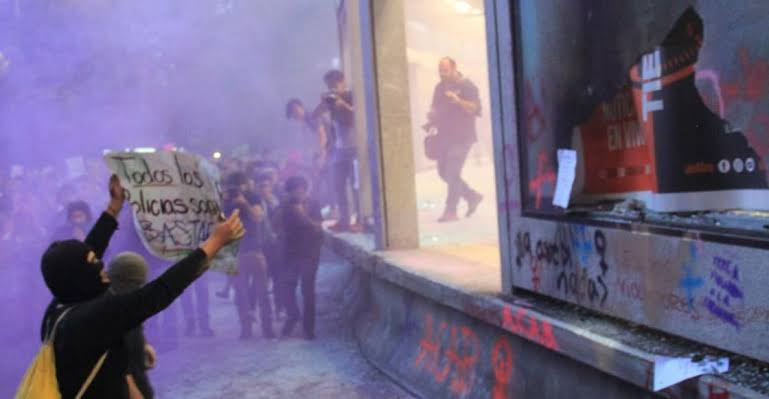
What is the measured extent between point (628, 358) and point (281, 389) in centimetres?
420

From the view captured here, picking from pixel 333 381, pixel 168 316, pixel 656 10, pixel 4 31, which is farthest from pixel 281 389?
pixel 4 31

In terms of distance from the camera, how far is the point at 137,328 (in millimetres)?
4316

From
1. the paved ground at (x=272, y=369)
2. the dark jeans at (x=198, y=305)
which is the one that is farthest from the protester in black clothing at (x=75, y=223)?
the paved ground at (x=272, y=369)

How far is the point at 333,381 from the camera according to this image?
22.6ft

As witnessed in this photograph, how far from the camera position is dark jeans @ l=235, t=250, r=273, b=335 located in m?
9.02

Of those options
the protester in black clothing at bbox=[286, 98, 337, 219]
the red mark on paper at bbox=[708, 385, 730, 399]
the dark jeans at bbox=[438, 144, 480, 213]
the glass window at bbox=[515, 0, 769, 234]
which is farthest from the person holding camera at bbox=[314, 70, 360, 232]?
the red mark on paper at bbox=[708, 385, 730, 399]

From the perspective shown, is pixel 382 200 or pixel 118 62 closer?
pixel 382 200

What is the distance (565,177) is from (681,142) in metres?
0.80

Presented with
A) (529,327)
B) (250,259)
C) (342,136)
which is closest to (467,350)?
(529,327)

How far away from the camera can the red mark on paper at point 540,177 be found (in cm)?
462

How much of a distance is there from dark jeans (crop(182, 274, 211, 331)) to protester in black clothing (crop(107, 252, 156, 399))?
4719mm

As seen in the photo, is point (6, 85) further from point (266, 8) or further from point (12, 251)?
point (266, 8)

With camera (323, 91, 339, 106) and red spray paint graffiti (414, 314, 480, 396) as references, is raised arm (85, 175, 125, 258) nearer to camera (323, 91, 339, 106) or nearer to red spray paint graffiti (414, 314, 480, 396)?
red spray paint graffiti (414, 314, 480, 396)

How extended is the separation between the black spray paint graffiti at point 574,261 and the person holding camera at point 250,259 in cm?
510
